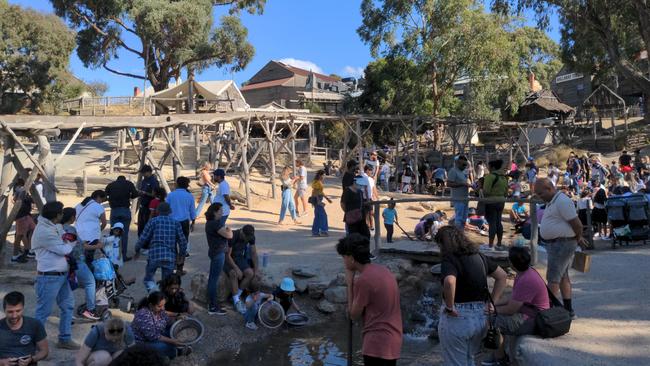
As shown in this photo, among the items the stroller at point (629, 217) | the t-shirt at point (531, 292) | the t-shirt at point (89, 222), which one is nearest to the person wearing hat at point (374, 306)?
the t-shirt at point (531, 292)

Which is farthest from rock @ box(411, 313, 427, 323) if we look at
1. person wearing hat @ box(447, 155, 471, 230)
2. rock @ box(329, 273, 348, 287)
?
person wearing hat @ box(447, 155, 471, 230)

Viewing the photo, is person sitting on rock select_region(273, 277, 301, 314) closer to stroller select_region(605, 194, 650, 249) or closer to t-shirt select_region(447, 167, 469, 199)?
t-shirt select_region(447, 167, 469, 199)

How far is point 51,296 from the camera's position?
5355mm

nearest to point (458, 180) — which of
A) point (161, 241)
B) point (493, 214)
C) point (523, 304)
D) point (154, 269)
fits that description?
point (493, 214)

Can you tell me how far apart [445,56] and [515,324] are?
2155 cm

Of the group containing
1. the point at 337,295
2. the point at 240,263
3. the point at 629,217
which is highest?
the point at 629,217

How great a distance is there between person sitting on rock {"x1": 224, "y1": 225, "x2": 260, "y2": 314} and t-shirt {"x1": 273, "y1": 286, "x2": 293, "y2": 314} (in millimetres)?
411

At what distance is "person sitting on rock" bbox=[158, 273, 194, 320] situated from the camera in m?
5.91

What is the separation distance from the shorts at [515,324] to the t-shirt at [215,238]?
139 inches

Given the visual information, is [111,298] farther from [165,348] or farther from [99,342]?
[99,342]

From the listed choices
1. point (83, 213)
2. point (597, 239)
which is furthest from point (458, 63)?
point (83, 213)

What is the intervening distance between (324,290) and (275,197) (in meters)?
10.1

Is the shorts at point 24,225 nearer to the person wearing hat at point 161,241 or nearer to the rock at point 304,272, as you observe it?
the person wearing hat at point 161,241

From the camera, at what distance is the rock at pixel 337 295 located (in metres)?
8.23
